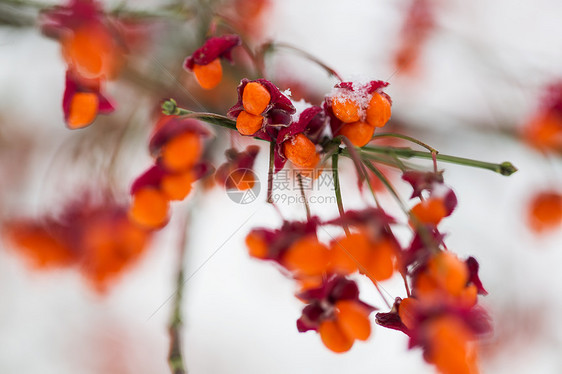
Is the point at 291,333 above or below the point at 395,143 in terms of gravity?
below

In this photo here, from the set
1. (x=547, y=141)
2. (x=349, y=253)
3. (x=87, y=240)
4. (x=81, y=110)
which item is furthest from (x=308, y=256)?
(x=547, y=141)

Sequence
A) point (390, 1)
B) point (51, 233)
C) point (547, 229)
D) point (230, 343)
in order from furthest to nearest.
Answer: point (230, 343), point (390, 1), point (547, 229), point (51, 233)

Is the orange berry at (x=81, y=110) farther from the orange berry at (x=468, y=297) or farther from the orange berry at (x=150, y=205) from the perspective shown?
the orange berry at (x=468, y=297)

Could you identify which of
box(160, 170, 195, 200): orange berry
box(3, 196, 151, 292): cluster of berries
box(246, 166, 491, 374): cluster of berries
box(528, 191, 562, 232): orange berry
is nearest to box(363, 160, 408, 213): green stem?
box(246, 166, 491, 374): cluster of berries

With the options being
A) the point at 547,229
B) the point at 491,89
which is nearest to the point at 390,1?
the point at 491,89

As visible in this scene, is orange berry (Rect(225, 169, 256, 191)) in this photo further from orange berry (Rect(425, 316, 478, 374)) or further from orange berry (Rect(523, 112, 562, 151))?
orange berry (Rect(523, 112, 562, 151))

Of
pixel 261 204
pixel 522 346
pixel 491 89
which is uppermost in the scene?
pixel 491 89

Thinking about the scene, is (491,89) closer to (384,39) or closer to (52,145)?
(384,39)
